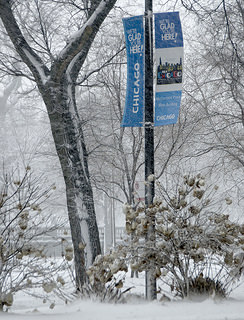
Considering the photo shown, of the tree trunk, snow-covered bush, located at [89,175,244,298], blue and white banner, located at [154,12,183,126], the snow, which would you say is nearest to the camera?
snow-covered bush, located at [89,175,244,298]

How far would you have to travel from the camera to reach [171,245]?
5570mm

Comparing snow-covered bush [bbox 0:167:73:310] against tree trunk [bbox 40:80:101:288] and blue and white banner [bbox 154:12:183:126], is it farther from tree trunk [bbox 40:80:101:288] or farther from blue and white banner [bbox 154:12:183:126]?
blue and white banner [bbox 154:12:183:126]

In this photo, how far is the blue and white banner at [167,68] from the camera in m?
7.14

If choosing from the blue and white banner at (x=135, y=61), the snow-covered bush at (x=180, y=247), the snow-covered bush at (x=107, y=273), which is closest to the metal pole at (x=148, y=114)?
the blue and white banner at (x=135, y=61)

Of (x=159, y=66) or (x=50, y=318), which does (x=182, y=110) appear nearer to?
(x=159, y=66)

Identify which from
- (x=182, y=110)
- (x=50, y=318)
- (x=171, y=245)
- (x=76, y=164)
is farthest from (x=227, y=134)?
(x=50, y=318)

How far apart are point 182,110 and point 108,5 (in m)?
5.99

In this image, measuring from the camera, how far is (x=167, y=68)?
712cm

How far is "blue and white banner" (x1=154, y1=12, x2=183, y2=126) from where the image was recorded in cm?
714

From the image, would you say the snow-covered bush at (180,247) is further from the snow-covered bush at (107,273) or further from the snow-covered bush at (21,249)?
the snow-covered bush at (21,249)

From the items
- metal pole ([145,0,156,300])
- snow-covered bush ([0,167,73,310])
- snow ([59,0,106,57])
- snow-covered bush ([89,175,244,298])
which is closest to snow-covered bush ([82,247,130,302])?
snow-covered bush ([89,175,244,298])

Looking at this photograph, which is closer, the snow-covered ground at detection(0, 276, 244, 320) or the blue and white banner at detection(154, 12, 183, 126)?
the snow-covered ground at detection(0, 276, 244, 320)

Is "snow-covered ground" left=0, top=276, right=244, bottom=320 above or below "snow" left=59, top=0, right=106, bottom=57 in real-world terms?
below

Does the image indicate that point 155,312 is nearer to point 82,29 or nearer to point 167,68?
point 167,68
